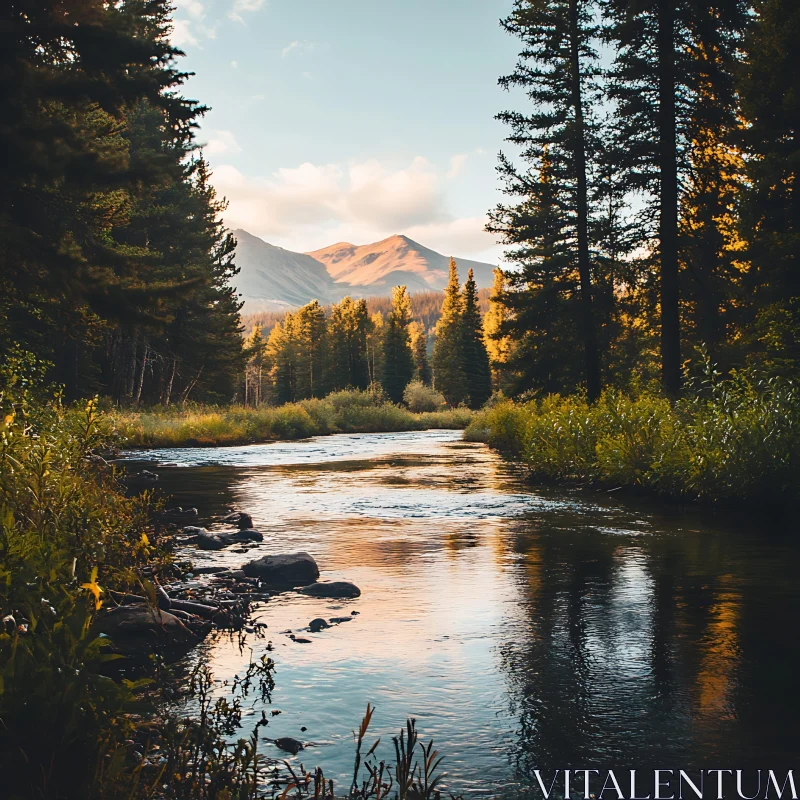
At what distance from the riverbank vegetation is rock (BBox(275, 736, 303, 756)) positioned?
13.1 metres

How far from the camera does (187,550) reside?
10102 millimetres

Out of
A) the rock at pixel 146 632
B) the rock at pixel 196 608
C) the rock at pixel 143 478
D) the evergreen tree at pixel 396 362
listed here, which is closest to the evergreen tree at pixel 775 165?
the rock at pixel 143 478

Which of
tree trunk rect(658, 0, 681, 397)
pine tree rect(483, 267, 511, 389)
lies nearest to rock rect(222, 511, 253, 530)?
tree trunk rect(658, 0, 681, 397)

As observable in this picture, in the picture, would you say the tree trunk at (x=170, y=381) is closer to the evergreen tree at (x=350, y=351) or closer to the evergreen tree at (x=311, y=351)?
the evergreen tree at (x=350, y=351)

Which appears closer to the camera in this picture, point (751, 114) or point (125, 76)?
point (125, 76)

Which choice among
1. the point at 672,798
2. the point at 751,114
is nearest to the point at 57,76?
the point at 672,798

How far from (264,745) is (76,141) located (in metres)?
7.30

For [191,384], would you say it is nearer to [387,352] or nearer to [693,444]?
[693,444]

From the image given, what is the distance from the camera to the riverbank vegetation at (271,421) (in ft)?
107

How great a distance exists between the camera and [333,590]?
7.80 m

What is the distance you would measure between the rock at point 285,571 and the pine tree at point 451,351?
222ft

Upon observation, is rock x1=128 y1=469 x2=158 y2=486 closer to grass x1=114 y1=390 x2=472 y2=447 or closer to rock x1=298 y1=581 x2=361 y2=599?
grass x1=114 y1=390 x2=472 y2=447

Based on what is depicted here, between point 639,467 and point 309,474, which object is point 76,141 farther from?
point 309,474

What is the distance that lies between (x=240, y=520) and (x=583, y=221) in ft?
55.9
